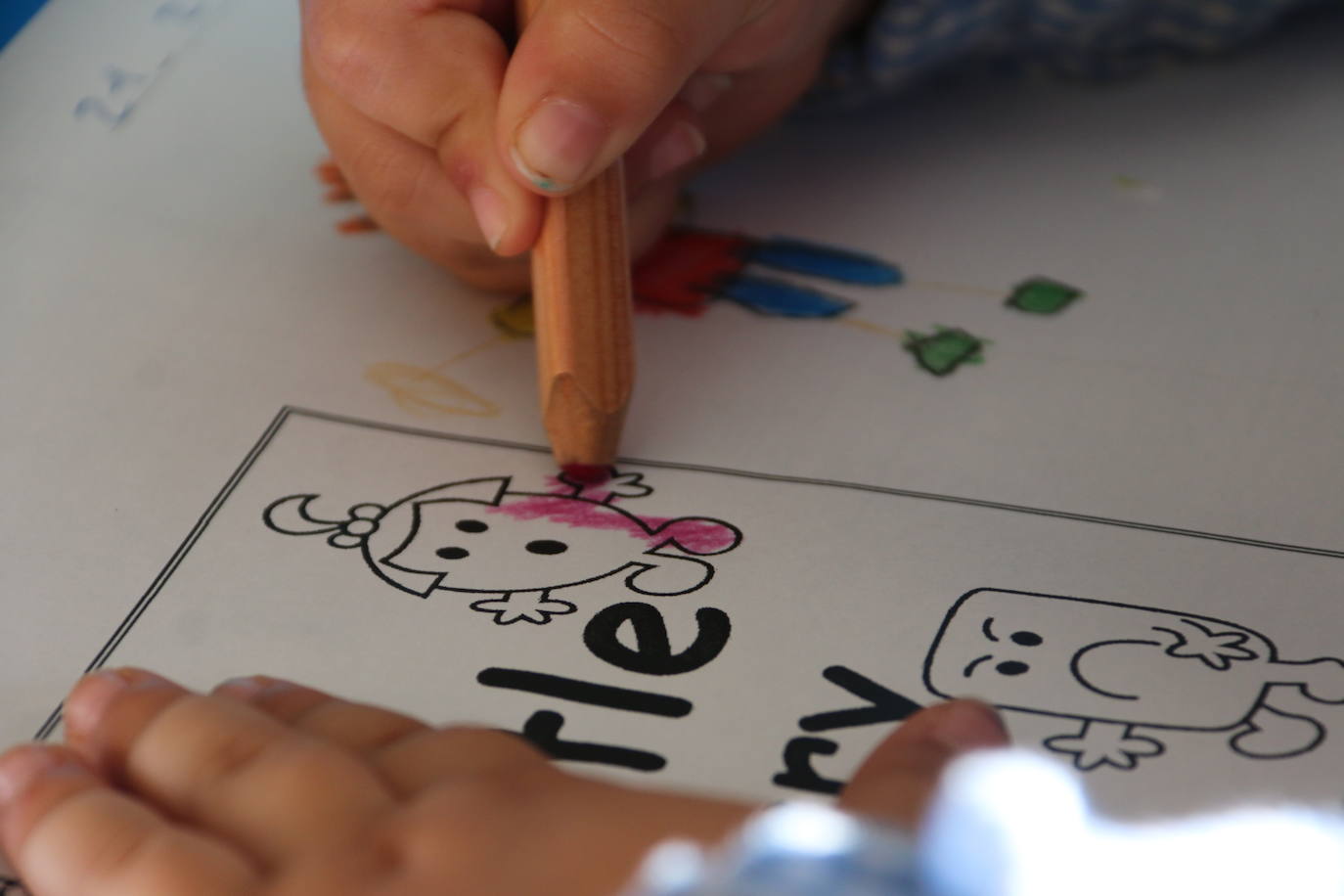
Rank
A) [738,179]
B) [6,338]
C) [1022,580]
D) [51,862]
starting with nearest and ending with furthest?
[51,862]
[1022,580]
[6,338]
[738,179]

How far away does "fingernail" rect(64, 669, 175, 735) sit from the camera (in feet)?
1.37

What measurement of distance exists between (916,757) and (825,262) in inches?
13.2

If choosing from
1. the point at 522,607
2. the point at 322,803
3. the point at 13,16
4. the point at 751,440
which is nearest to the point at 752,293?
the point at 751,440

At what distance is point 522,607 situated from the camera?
0.49 metres

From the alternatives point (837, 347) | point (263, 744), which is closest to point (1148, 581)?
point (837, 347)

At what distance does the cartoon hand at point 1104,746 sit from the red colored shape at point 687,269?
0.29 m

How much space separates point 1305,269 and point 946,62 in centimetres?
25

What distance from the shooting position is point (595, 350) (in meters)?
0.53

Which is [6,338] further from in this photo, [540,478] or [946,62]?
[946,62]

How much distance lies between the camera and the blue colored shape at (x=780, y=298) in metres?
0.64

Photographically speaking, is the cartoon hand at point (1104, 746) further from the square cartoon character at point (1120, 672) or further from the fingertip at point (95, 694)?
the fingertip at point (95, 694)

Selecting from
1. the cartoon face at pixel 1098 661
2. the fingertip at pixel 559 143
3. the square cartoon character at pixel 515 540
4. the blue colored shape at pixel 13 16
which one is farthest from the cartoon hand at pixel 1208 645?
the blue colored shape at pixel 13 16

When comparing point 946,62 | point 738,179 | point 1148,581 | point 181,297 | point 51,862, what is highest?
point 946,62

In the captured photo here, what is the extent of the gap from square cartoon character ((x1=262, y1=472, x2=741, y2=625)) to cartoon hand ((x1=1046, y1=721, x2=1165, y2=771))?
5.5 inches
